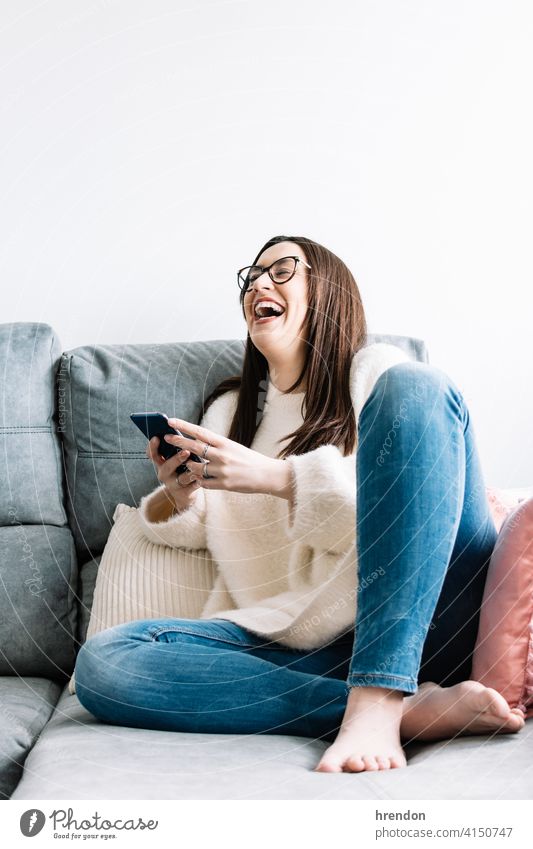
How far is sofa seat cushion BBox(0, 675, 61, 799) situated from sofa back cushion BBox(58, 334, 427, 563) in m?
0.24

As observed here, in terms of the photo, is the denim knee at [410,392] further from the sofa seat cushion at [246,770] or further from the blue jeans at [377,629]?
the sofa seat cushion at [246,770]

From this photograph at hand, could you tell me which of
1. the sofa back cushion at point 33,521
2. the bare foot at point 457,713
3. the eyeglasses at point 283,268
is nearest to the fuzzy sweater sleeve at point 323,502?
the bare foot at point 457,713

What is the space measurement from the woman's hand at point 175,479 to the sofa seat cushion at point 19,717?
0.32 meters

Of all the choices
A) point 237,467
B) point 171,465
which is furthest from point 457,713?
point 171,465

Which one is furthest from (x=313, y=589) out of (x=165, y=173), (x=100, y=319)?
(x=165, y=173)

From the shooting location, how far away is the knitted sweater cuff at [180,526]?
1225 millimetres

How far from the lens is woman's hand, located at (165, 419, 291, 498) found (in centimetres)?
103

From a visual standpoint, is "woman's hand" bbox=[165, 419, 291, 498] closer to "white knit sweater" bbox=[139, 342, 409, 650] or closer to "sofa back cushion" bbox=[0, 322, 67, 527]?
"white knit sweater" bbox=[139, 342, 409, 650]

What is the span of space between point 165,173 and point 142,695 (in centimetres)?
95

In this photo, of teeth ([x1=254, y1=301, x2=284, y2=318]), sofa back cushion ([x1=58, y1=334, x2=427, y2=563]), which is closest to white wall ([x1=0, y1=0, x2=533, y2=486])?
sofa back cushion ([x1=58, y1=334, x2=427, y2=563])

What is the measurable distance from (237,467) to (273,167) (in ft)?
2.28

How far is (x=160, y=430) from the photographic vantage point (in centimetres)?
109

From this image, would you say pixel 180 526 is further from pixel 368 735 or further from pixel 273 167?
pixel 273 167
